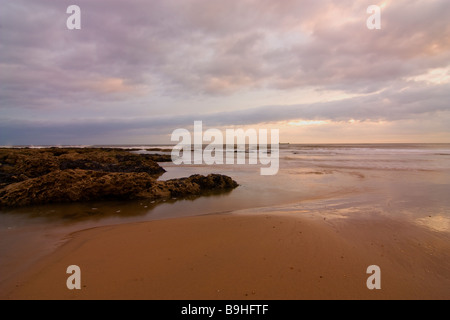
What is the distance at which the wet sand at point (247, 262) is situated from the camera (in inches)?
105

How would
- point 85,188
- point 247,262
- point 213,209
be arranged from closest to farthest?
point 247,262 < point 213,209 < point 85,188

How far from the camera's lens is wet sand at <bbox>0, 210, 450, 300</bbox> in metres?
2.68

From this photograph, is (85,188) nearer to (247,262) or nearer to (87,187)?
(87,187)

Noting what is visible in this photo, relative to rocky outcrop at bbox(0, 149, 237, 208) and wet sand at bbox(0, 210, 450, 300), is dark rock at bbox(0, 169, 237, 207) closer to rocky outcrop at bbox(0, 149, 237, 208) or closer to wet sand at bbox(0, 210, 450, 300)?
rocky outcrop at bbox(0, 149, 237, 208)

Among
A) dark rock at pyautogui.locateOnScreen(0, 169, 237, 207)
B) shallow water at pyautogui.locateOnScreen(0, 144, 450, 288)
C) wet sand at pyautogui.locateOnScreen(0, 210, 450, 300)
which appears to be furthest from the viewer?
dark rock at pyautogui.locateOnScreen(0, 169, 237, 207)

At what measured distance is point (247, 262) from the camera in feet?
10.8

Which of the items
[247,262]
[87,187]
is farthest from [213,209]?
[87,187]

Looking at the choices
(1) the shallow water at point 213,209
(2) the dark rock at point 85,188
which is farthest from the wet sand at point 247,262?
(2) the dark rock at point 85,188

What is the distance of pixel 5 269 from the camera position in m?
3.21

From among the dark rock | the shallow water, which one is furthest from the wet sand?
the dark rock
